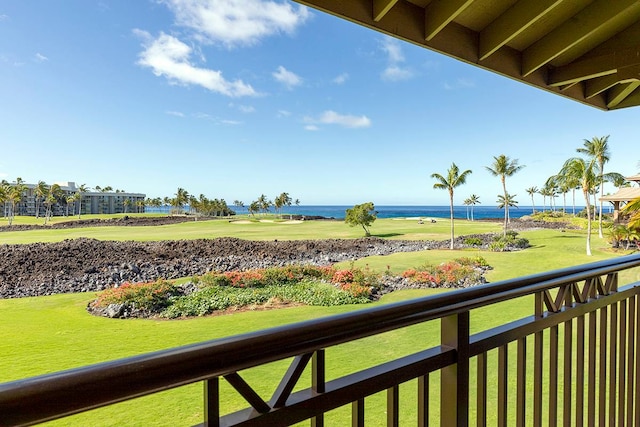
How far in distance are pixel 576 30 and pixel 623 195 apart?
15.8m

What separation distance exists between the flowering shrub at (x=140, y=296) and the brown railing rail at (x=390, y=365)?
25.8ft

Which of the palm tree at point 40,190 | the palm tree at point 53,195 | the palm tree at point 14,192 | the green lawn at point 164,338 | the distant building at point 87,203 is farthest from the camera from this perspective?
the distant building at point 87,203

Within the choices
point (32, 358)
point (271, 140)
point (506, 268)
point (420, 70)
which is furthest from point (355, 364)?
point (420, 70)

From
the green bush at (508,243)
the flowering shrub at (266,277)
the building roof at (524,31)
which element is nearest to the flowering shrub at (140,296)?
the flowering shrub at (266,277)

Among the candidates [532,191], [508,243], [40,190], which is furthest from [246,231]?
[532,191]

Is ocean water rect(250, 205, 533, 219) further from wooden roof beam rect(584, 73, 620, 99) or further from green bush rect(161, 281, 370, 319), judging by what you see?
wooden roof beam rect(584, 73, 620, 99)

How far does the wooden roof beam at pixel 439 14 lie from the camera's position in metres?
1.03

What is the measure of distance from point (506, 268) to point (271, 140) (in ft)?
44.7

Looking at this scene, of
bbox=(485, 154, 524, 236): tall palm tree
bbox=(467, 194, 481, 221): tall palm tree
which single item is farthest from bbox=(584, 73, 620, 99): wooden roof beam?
bbox=(467, 194, 481, 221): tall palm tree

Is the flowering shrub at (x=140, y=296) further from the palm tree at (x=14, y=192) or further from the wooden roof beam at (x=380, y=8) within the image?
the wooden roof beam at (x=380, y=8)

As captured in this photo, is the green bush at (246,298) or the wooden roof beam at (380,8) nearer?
the wooden roof beam at (380,8)

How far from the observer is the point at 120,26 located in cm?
916

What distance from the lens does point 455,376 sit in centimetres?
67

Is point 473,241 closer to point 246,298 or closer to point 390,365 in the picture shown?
point 246,298
